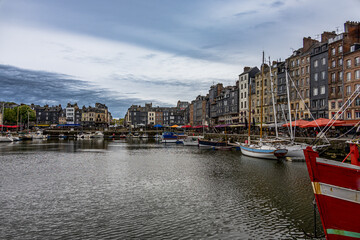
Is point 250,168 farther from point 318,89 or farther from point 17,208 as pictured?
point 318,89

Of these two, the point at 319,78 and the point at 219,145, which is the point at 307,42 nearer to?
the point at 319,78

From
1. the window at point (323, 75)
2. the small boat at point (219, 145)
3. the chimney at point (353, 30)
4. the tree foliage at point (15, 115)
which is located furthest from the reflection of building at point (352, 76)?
the tree foliage at point (15, 115)

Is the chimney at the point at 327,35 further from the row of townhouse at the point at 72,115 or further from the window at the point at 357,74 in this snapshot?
the row of townhouse at the point at 72,115

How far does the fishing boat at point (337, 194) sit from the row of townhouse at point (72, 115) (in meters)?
180

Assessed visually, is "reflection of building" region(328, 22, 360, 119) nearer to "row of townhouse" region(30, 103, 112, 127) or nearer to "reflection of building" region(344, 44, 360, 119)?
"reflection of building" region(344, 44, 360, 119)

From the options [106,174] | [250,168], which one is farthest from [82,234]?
[250,168]

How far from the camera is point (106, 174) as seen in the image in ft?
92.7

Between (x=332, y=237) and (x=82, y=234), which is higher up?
(x=332, y=237)

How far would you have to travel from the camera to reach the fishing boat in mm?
9508

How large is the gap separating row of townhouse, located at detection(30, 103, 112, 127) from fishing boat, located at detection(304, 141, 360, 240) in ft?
590

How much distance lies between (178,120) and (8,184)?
524 feet

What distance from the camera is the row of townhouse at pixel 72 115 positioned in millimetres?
177250

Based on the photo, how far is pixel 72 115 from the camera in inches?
6964

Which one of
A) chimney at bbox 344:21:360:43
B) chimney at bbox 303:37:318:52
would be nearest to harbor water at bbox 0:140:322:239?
chimney at bbox 344:21:360:43
